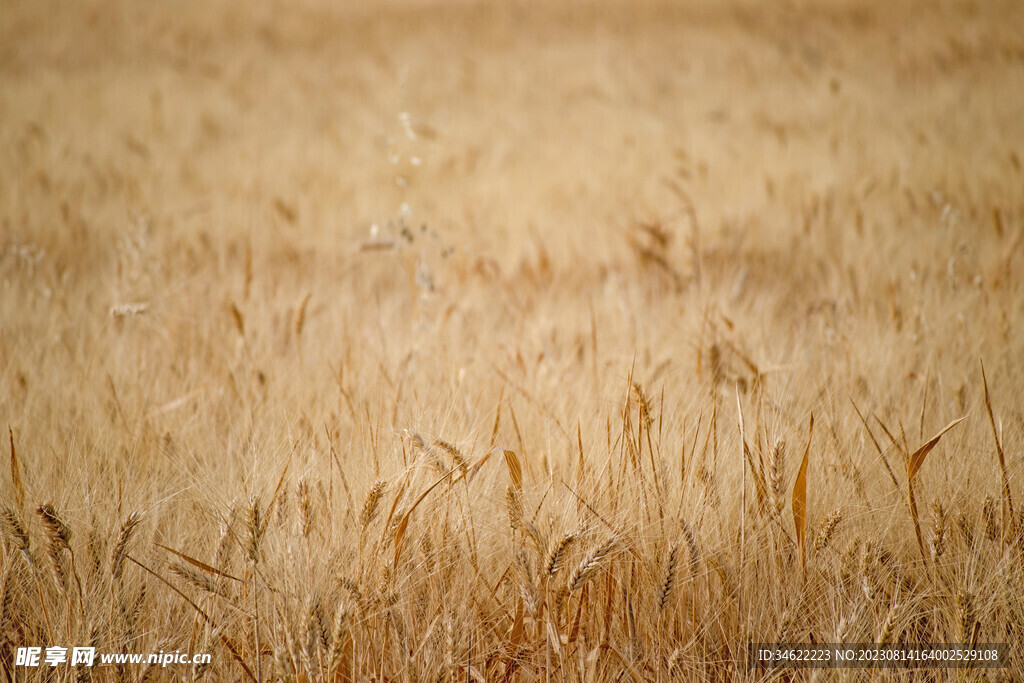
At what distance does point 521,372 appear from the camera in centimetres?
134

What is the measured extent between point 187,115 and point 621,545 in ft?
14.4

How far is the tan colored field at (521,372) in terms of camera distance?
0.69 metres

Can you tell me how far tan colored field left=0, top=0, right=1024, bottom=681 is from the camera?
0.69m

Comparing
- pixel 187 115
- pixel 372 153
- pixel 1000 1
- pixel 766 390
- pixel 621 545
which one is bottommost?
pixel 621 545

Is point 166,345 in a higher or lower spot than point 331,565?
higher

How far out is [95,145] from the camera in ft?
10.9

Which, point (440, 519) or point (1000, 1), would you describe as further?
point (1000, 1)

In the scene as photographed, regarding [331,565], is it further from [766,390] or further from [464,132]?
[464,132]

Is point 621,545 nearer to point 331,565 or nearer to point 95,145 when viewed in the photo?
point 331,565

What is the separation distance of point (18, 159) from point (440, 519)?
3.36 metres

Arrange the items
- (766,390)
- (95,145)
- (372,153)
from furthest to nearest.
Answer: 1. (372,153)
2. (95,145)
3. (766,390)

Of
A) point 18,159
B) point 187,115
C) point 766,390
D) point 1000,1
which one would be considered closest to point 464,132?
point 187,115

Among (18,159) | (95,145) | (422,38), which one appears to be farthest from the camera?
(422,38)

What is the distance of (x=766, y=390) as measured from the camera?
46.0 inches
